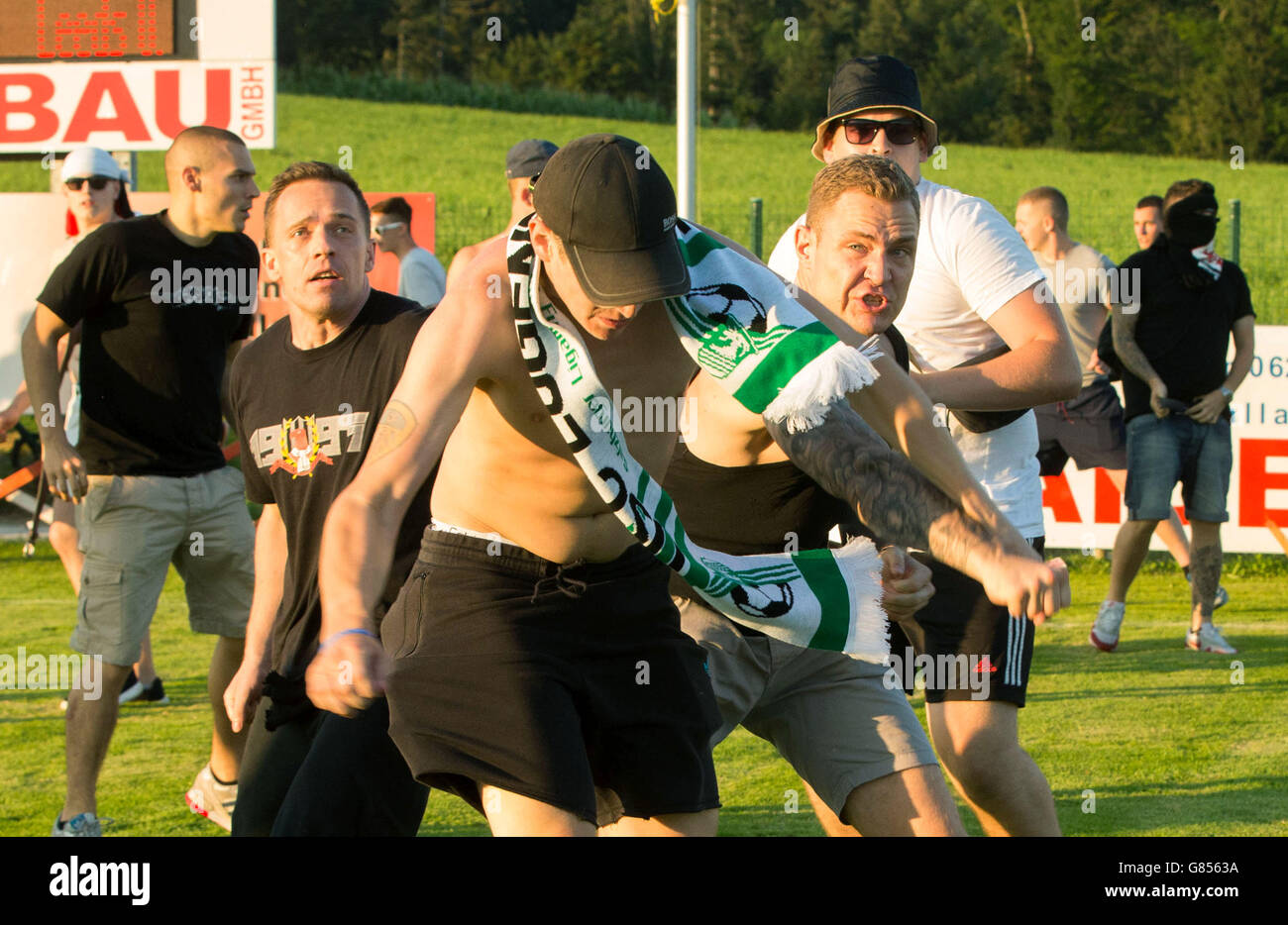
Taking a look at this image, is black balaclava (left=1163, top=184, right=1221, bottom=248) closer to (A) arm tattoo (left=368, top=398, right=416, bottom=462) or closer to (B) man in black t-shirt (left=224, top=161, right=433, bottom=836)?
(B) man in black t-shirt (left=224, top=161, right=433, bottom=836)

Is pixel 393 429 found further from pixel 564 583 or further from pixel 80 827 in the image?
pixel 80 827

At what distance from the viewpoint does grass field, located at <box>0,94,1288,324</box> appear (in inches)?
1191

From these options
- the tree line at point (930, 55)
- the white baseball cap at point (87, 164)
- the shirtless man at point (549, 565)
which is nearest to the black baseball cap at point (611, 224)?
the shirtless man at point (549, 565)

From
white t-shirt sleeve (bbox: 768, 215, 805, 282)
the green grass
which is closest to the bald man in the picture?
the green grass

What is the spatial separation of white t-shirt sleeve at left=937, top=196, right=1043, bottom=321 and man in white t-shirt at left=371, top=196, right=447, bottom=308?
498 cm

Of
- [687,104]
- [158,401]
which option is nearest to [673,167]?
[687,104]

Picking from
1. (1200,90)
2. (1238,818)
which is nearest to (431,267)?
(1238,818)

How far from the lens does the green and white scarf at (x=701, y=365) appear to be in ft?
9.53

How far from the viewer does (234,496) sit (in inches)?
232

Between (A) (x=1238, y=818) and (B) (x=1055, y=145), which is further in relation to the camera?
(B) (x=1055, y=145)

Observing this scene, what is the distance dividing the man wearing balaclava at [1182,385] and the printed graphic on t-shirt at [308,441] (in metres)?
5.36

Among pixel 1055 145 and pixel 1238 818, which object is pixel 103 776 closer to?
pixel 1238 818

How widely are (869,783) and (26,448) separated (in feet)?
39.4

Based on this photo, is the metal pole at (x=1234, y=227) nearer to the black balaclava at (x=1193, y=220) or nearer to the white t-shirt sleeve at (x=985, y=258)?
the black balaclava at (x=1193, y=220)
